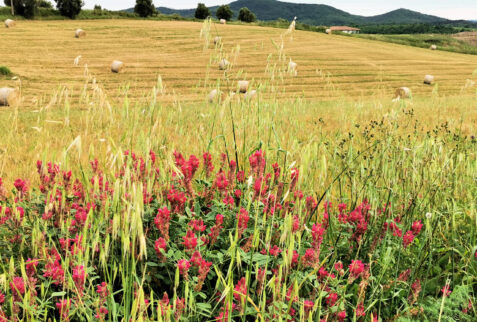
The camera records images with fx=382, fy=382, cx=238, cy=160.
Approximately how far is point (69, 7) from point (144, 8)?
942 cm

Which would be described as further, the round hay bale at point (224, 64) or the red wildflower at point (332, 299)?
the round hay bale at point (224, 64)

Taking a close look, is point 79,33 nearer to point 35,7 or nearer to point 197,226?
point 35,7

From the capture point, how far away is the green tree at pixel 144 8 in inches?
1719

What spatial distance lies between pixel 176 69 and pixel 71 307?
19.4 m

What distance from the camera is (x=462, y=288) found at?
5.27 feet

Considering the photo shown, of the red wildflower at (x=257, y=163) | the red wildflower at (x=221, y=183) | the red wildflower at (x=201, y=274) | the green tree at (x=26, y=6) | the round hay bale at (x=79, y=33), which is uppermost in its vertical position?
the green tree at (x=26, y=6)

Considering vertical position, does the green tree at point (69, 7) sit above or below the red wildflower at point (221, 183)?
above

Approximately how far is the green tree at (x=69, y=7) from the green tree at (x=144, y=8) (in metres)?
7.40

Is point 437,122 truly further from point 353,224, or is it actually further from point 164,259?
point 164,259

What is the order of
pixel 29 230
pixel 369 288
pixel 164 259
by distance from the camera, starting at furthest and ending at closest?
1. pixel 29 230
2. pixel 369 288
3. pixel 164 259

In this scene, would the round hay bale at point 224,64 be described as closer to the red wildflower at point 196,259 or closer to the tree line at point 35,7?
the red wildflower at point 196,259

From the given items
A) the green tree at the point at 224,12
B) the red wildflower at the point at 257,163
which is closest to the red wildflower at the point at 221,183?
the red wildflower at the point at 257,163

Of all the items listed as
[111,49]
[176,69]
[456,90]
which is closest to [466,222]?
[456,90]

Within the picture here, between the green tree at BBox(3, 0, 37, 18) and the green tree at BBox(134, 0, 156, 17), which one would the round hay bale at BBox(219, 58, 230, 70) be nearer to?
the green tree at BBox(3, 0, 37, 18)
